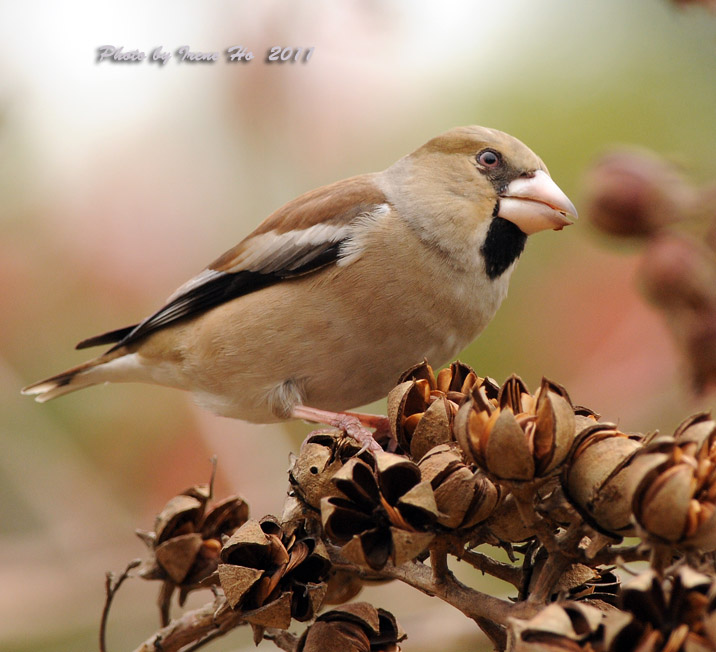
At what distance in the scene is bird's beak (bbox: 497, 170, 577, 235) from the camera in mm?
2488

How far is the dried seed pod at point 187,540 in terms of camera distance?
190 cm

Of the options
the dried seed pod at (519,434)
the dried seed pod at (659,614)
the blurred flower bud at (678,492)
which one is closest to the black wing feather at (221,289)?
the dried seed pod at (519,434)

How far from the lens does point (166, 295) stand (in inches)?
158

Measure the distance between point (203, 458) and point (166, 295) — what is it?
806mm

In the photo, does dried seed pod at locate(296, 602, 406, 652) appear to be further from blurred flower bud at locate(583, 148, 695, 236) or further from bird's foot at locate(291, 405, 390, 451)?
blurred flower bud at locate(583, 148, 695, 236)

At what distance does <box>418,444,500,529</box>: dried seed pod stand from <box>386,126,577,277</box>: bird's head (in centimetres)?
136

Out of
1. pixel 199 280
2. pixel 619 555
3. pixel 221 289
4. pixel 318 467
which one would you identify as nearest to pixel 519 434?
pixel 619 555

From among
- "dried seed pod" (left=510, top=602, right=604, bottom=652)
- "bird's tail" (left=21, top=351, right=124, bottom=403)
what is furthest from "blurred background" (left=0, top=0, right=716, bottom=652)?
"dried seed pod" (left=510, top=602, right=604, bottom=652)

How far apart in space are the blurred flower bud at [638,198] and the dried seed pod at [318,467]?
784mm

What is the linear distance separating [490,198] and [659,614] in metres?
1.88

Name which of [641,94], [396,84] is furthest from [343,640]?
[641,94]

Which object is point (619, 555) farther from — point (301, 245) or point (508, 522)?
point (301, 245)

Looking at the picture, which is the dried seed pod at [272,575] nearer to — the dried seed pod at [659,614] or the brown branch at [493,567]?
the brown branch at [493,567]

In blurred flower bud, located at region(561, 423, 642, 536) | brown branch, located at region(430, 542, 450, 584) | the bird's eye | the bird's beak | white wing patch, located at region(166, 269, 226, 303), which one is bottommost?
brown branch, located at region(430, 542, 450, 584)
